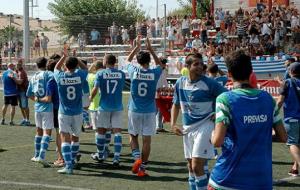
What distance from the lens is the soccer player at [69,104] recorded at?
1012 centimetres

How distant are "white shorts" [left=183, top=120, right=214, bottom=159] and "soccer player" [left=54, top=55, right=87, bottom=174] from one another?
296 centimetres

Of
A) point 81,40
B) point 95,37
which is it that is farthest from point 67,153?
point 81,40

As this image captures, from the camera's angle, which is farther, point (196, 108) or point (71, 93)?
point (71, 93)

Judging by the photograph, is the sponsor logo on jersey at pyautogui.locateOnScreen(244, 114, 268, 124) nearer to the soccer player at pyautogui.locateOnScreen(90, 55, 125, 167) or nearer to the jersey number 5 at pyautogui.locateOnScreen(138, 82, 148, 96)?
the jersey number 5 at pyautogui.locateOnScreen(138, 82, 148, 96)

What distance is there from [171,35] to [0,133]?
17807 millimetres

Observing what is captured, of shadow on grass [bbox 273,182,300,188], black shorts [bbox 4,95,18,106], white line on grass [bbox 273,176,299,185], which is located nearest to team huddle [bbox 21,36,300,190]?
shadow on grass [bbox 273,182,300,188]

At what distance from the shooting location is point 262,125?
16.0ft

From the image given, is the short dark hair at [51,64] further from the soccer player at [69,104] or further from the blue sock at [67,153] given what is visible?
the blue sock at [67,153]

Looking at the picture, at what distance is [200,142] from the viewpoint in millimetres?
7500

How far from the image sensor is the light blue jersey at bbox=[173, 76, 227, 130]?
25.2ft

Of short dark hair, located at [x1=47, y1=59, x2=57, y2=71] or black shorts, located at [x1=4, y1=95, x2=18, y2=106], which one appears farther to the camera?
black shorts, located at [x1=4, y1=95, x2=18, y2=106]

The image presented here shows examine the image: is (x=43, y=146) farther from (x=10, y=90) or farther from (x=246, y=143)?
(x=10, y=90)

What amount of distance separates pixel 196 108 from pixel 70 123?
10.3 ft

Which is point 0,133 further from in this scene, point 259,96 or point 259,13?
point 259,13
